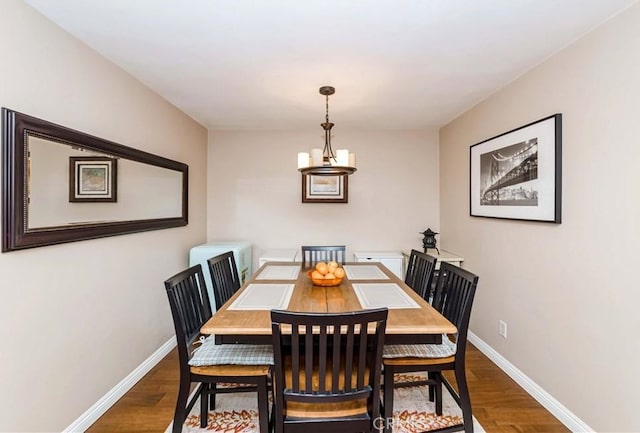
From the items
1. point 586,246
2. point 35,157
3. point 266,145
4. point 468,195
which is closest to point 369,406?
point 586,246

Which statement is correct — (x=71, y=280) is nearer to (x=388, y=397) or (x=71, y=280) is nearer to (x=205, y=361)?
(x=205, y=361)

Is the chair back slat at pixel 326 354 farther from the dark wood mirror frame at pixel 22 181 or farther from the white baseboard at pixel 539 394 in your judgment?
the white baseboard at pixel 539 394

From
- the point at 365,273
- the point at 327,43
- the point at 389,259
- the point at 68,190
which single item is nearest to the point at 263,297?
the point at 365,273

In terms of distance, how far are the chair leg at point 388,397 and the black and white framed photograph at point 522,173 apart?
1.48 metres

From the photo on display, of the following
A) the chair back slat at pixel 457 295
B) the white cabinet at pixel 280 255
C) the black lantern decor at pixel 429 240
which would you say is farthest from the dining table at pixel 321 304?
the black lantern decor at pixel 429 240

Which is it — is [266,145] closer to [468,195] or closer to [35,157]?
[468,195]

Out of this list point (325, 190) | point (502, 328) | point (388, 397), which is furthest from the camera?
point (325, 190)

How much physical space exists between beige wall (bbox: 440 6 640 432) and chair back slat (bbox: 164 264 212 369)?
230cm

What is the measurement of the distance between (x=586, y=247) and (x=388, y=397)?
4.78 feet

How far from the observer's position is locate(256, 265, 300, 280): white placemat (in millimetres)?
2602

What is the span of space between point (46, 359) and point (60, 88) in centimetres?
150

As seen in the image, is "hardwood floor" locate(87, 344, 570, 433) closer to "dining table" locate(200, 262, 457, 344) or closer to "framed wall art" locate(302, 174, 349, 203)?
"dining table" locate(200, 262, 457, 344)

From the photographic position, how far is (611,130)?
180 centimetres

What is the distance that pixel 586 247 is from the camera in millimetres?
1963
